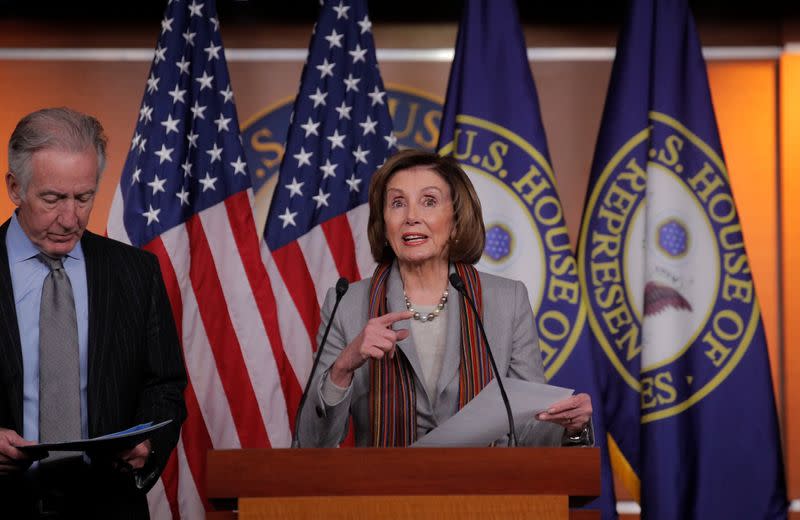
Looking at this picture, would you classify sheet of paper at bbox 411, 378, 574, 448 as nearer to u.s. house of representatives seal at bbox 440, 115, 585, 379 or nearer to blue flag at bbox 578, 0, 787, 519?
u.s. house of representatives seal at bbox 440, 115, 585, 379

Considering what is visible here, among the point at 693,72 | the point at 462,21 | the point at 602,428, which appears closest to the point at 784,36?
the point at 693,72

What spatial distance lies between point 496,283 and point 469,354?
0.26 meters

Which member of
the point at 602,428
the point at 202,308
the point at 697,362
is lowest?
the point at 602,428

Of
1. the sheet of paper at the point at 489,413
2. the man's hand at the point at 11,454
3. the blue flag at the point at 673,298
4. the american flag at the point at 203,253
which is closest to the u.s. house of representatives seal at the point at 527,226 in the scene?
the blue flag at the point at 673,298

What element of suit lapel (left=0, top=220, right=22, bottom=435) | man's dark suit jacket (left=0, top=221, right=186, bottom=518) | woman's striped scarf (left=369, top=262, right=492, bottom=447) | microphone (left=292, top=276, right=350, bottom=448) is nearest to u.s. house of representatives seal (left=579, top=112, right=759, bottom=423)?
woman's striped scarf (left=369, top=262, right=492, bottom=447)

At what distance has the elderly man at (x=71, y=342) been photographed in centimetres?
223

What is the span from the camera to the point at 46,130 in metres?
2.31

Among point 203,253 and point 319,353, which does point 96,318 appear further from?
point 203,253

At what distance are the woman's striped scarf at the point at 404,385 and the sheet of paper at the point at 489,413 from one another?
0.30 meters

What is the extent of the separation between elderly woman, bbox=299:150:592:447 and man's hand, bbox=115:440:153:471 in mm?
367

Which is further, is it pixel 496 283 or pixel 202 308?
pixel 202 308

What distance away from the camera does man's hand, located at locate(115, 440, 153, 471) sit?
2.24 m

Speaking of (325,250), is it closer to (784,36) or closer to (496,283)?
(496,283)

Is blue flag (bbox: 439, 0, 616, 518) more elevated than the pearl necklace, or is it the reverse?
blue flag (bbox: 439, 0, 616, 518)
